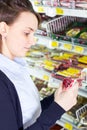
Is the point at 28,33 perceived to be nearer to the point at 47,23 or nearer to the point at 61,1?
the point at 61,1

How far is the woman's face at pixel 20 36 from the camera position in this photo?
1.38 metres

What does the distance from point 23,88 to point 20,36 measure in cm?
26

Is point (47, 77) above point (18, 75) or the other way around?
the other way around

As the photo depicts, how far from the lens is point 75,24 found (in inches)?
98.0

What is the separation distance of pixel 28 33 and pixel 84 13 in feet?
2.13

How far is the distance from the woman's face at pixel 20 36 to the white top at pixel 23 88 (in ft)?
0.17

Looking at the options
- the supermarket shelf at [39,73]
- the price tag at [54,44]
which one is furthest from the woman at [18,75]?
the supermarket shelf at [39,73]

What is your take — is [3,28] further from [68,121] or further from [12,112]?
[68,121]

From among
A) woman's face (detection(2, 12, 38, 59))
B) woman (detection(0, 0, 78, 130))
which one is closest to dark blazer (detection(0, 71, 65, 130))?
woman (detection(0, 0, 78, 130))

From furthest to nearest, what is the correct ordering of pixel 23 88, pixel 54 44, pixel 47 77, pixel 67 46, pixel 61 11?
pixel 47 77 → pixel 54 44 → pixel 67 46 → pixel 61 11 → pixel 23 88

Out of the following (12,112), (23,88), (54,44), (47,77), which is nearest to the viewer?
(12,112)

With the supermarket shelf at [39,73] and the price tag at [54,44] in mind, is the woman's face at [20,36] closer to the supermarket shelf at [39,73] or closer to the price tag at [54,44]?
the price tag at [54,44]

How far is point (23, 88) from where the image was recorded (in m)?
1.46

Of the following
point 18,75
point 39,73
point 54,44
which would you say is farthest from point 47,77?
point 18,75
